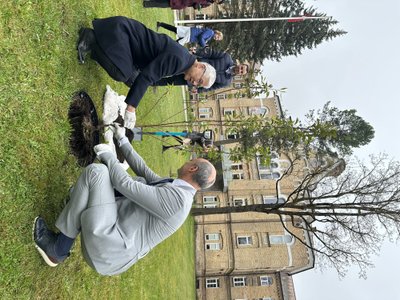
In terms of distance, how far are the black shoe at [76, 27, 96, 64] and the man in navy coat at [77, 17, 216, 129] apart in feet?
0.11

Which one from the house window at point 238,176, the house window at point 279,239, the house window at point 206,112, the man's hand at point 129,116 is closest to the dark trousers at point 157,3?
the man's hand at point 129,116

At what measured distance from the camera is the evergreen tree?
82.8 feet

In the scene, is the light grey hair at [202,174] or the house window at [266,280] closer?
the light grey hair at [202,174]

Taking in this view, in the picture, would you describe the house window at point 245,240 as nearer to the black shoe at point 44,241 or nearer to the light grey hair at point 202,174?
the black shoe at point 44,241

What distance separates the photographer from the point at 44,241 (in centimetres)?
405

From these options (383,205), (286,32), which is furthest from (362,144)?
(383,205)

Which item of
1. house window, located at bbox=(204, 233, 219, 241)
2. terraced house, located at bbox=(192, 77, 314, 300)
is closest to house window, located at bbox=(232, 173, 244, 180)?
terraced house, located at bbox=(192, 77, 314, 300)

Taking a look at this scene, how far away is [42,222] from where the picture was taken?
4.09 meters

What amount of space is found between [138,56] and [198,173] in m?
2.38

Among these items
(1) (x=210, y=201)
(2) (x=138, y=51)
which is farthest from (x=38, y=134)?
(1) (x=210, y=201)

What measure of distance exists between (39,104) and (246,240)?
74.2 ft

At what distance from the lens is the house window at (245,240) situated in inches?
998

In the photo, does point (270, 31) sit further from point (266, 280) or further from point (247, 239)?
point (266, 280)

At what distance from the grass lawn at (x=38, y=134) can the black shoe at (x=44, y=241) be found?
11 centimetres
